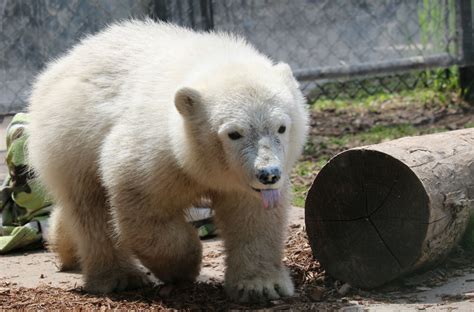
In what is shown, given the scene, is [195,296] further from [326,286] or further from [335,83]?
[335,83]

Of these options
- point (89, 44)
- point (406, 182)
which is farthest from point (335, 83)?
point (406, 182)

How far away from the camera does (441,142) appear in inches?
209

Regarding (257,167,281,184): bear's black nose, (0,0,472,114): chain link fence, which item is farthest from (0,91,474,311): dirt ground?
(0,0,472,114): chain link fence

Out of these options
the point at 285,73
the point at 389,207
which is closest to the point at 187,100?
the point at 285,73

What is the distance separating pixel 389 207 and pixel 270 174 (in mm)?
894

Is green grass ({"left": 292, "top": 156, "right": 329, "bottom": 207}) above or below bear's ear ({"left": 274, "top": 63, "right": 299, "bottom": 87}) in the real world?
below

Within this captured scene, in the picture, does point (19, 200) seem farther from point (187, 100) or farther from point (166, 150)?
point (187, 100)

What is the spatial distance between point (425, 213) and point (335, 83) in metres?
7.02

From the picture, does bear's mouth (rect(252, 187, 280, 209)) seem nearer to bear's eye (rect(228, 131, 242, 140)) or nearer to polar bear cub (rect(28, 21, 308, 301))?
polar bear cub (rect(28, 21, 308, 301))

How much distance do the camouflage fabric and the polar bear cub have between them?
76 cm

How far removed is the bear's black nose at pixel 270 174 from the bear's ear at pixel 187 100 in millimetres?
608

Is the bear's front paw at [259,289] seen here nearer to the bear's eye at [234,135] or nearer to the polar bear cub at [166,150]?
the polar bear cub at [166,150]

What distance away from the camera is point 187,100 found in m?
4.85

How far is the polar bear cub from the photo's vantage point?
15.7 feet
